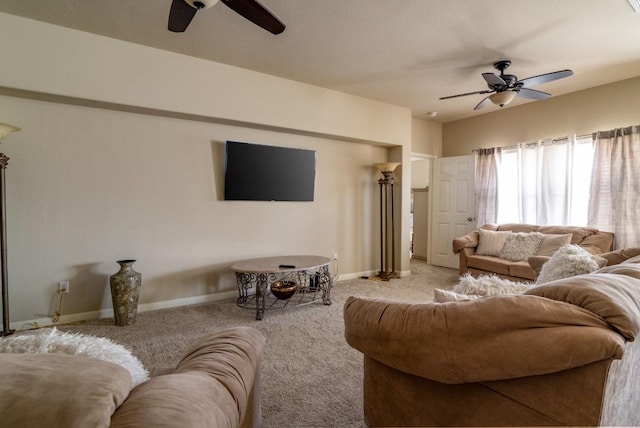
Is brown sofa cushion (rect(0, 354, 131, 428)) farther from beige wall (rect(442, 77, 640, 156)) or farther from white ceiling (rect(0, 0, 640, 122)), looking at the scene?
beige wall (rect(442, 77, 640, 156))

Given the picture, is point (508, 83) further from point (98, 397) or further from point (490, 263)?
point (98, 397)

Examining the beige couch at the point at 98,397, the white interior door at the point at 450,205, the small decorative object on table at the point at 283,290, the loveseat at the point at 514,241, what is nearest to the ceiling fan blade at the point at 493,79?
the loveseat at the point at 514,241

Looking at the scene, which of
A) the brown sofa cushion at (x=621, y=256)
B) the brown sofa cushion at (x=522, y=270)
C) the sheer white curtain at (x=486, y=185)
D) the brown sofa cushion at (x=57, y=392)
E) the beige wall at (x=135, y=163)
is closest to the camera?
the brown sofa cushion at (x=57, y=392)

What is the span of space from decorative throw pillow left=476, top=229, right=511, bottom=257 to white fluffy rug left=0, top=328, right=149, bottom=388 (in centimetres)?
454

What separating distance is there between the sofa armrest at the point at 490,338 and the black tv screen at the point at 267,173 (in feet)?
9.60

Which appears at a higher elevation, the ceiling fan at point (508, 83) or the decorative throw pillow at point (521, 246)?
the ceiling fan at point (508, 83)

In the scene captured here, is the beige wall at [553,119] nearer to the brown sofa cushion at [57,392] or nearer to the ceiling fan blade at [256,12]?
the ceiling fan blade at [256,12]

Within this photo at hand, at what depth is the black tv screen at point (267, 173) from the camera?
3.75 meters

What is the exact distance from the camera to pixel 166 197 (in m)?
3.44

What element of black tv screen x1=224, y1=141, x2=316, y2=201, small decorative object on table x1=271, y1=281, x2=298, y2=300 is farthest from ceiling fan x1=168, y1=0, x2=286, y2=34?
small decorative object on table x1=271, y1=281, x2=298, y2=300

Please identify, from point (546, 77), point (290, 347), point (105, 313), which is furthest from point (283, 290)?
point (546, 77)

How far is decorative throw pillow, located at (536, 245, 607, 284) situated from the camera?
1.84 meters

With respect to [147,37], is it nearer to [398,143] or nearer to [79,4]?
[79,4]

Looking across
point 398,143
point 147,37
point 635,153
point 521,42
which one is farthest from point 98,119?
point 635,153
